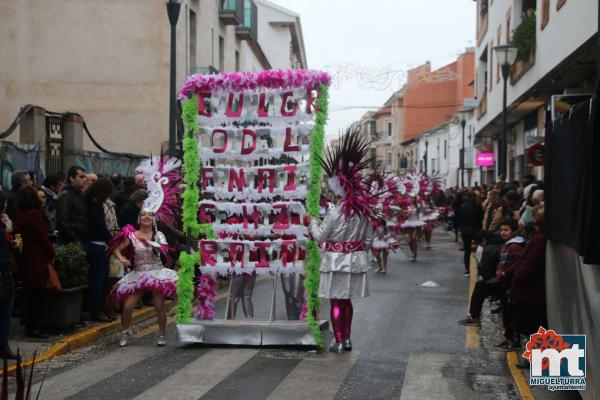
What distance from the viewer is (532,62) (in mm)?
22031

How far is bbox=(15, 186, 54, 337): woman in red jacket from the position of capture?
948cm

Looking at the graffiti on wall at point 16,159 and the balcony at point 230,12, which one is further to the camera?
the balcony at point 230,12

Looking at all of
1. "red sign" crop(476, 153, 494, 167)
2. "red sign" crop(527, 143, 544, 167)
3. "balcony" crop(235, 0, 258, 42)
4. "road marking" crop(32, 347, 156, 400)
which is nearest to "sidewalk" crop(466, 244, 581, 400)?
"red sign" crop(527, 143, 544, 167)

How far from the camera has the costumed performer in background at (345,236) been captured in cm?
923

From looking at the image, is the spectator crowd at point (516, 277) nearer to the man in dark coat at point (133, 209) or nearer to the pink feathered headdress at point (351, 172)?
the pink feathered headdress at point (351, 172)

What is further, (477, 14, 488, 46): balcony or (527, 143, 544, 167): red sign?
(477, 14, 488, 46): balcony

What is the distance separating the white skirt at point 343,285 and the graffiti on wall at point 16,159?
6424 mm

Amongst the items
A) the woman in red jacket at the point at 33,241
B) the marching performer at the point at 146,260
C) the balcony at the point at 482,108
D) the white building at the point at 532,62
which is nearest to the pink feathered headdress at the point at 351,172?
the marching performer at the point at 146,260

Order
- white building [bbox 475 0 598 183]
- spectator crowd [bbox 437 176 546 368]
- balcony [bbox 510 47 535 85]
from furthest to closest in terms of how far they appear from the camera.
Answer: balcony [bbox 510 47 535 85], white building [bbox 475 0 598 183], spectator crowd [bbox 437 176 546 368]

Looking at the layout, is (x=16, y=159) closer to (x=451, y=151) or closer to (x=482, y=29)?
(x=482, y=29)

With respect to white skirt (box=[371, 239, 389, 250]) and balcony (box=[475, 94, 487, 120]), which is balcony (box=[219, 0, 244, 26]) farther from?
white skirt (box=[371, 239, 389, 250])

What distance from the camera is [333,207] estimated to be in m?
9.44

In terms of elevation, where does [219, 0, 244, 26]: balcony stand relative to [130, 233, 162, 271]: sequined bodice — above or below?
above

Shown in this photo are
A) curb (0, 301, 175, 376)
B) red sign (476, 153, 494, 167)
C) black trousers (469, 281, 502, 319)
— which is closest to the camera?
curb (0, 301, 175, 376)
